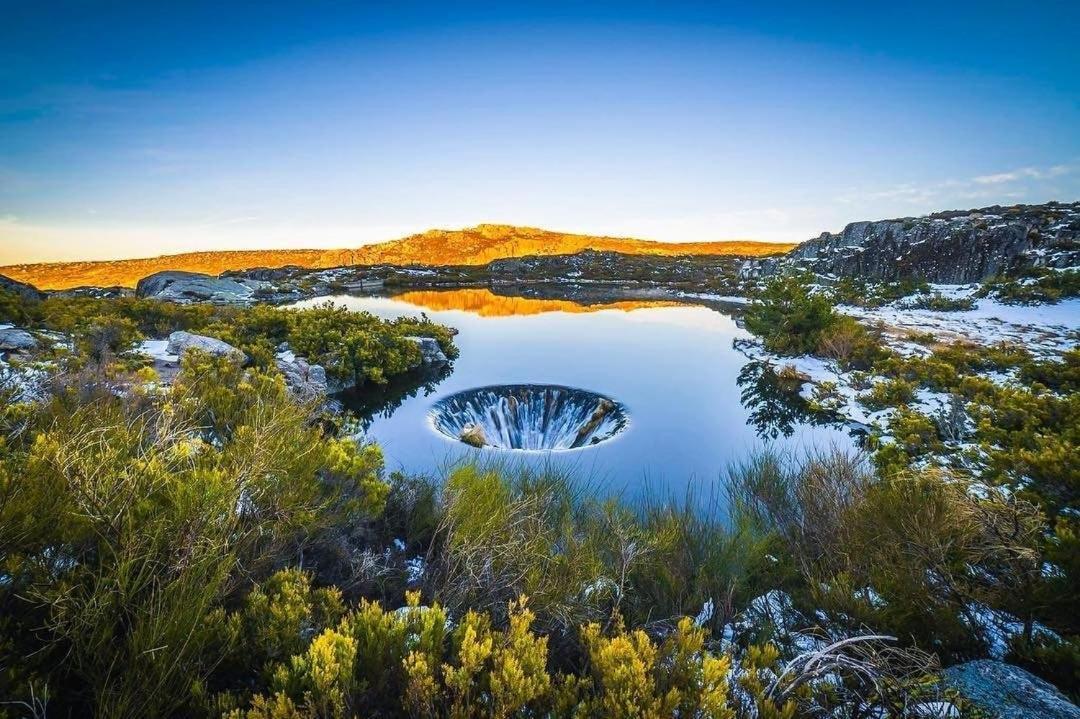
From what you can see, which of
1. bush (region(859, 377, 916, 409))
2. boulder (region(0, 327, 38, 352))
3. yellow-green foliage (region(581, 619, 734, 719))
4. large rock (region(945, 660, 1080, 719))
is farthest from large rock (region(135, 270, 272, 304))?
large rock (region(945, 660, 1080, 719))

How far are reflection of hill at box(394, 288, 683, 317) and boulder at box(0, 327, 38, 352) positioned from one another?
23405mm

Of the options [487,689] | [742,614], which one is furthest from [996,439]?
[487,689]

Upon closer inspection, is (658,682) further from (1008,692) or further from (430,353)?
(430,353)

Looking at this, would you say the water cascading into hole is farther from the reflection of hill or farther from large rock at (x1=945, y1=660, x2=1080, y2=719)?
the reflection of hill

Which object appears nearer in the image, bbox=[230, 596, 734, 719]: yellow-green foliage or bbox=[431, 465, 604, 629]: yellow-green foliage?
bbox=[230, 596, 734, 719]: yellow-green foliage

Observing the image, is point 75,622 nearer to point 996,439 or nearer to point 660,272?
point 996,439

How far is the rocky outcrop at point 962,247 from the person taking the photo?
25.5 m

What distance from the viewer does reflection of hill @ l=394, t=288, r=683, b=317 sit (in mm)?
34719

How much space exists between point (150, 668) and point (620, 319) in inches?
1172

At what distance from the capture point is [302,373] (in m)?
13.0

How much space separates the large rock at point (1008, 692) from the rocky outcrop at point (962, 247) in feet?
101

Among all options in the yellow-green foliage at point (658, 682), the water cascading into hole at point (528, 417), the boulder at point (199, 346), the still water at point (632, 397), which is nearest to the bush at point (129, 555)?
the yellow-green foliage at point (658, 682)

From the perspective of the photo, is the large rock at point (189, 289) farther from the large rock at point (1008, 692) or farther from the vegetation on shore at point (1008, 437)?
the large rock at point (1008, 692)

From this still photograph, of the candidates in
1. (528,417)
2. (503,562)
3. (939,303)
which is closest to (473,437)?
(528,417)
